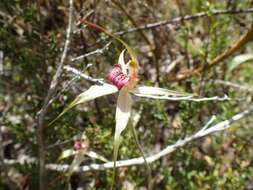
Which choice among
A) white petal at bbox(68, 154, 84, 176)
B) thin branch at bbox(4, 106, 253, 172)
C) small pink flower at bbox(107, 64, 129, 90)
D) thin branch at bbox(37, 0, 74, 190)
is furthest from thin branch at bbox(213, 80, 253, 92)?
small pink flower at bbox(107, 64, 129, 90)

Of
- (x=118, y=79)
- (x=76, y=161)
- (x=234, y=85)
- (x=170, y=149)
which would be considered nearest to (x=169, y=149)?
(x=170, y=149)

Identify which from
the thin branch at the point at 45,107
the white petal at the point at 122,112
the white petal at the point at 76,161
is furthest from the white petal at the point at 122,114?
the white petal at the point at 76,161

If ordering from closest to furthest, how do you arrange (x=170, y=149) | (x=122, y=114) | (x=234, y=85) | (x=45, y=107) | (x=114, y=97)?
(x=122, y=114) → (x=45, y=107) → (x=170, y=149) → (x=114, y=97) → (x=234, y=85)

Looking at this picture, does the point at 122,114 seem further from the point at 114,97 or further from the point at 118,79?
the point at 114,97

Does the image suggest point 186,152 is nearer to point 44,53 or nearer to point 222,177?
point 222,177

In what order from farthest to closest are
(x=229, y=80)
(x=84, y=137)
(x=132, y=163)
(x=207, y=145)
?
(x=229, y=80) < (x=207, y=145) < (x=84, y=137) < (x=132, y=163)

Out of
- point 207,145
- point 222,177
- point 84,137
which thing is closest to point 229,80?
point 207,145
